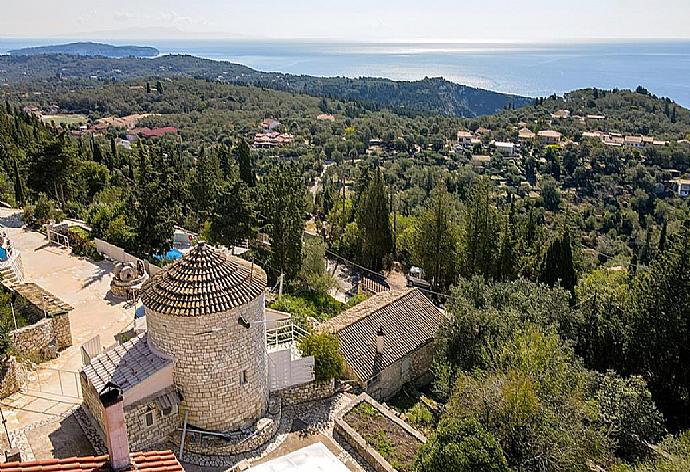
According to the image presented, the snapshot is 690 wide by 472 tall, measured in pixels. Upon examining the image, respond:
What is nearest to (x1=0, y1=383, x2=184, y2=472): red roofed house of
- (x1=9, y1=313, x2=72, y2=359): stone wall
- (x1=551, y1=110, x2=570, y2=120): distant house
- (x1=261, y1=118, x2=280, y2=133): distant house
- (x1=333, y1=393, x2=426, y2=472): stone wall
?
(x1=333, y1=393, x2=426, y2=472): stone wall

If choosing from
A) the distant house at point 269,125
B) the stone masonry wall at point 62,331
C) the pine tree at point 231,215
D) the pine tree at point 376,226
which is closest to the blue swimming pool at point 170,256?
the pine tree at point 231,215

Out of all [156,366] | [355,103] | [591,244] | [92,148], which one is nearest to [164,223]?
[156,366]

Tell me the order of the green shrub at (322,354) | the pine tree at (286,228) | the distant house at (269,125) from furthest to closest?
the distant house at (269,125), the pine tree at (286,228), the green shrub at (322,354)

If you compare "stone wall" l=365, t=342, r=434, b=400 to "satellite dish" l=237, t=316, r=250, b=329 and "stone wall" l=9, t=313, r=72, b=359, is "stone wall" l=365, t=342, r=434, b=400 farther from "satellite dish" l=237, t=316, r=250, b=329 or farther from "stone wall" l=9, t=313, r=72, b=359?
"stone wall" l=9, t=313, r=72, b=359

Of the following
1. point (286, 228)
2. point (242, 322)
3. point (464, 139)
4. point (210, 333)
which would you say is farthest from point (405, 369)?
point (464, 139)

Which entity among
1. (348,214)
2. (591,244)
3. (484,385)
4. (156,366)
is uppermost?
(156,366)

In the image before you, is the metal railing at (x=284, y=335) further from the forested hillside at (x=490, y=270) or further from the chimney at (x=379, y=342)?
the chimney at (x=379, y=342)

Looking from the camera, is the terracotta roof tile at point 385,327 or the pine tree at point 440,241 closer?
the terracotta roof tile at point 385,327

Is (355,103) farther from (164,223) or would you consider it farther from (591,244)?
(164,223)
